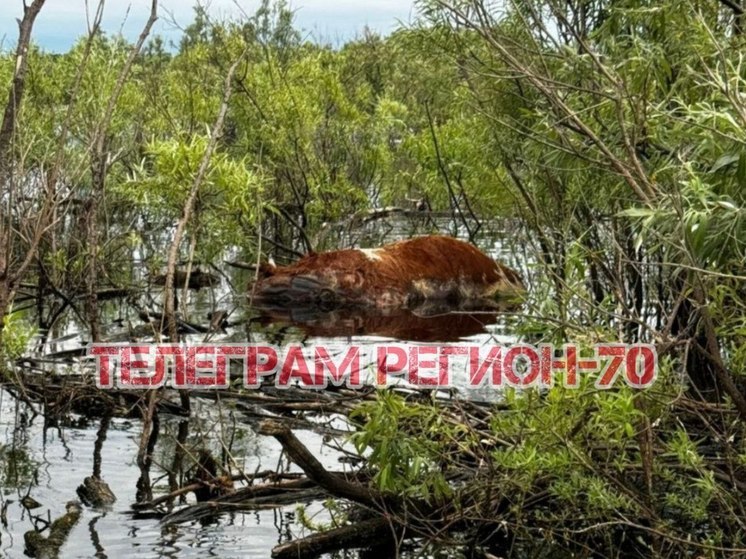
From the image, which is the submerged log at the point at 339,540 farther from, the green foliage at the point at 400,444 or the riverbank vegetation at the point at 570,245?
the green foliage at the point at 400,444

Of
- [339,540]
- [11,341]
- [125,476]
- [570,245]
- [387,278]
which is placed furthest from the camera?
[387,278]

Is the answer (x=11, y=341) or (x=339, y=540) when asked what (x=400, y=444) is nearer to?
(x=339, y=540)

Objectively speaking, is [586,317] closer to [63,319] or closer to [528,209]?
[528,209]

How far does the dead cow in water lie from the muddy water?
20.5 feet

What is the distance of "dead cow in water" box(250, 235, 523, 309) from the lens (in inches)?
624

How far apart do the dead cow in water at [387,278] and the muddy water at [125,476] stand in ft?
20.5

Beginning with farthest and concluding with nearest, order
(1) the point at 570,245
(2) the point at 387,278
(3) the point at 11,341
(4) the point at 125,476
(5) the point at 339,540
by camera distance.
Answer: (2) the point at 387,278, (3) the point at 11,341, (4) the point at 125,476, (5) the point at 339,540, (1) the point at 570,245

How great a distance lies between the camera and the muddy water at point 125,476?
639 centimetres

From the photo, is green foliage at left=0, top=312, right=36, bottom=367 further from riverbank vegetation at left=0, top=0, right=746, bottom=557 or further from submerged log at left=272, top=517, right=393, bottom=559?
submerged log at left=272, top=517, right=393, bottom=559

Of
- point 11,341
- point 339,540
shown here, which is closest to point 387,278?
point 11,341

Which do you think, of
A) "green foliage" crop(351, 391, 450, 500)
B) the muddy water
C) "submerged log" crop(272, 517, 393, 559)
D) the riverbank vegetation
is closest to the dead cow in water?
the riverbank vegetation

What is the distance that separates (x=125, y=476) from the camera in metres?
7.67

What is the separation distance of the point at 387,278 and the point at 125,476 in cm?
876

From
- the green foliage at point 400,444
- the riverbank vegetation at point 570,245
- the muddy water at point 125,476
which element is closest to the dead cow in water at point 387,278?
the riverbank vegetation at point 570,245
